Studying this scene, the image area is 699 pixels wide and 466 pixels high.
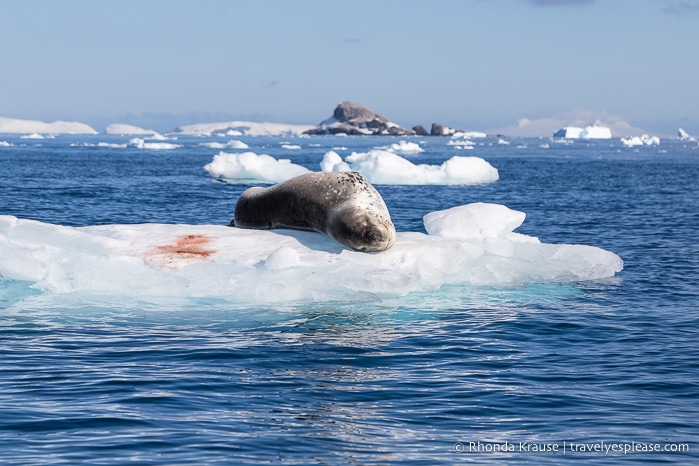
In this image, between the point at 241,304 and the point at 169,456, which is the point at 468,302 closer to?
the point at 241,304

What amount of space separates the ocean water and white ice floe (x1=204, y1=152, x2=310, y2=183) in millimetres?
24452

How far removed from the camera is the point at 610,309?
36.9 ft

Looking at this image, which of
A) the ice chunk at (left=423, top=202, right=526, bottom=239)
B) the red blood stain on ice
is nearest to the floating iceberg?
the ice chunk at (left=423, top=202, right=526, bottom=239)

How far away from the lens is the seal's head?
11312mm

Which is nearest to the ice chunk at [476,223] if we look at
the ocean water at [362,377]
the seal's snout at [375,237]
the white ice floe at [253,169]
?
the ocean water at [362,377]

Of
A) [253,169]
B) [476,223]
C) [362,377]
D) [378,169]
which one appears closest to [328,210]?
[476,223]

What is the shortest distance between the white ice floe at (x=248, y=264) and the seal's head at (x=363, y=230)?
147 millimetres

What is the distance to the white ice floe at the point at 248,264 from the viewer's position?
10.7m

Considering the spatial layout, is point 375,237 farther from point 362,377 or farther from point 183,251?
point 362,377

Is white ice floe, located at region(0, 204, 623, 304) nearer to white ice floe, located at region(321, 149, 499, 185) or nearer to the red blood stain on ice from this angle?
the red blood stain on ice

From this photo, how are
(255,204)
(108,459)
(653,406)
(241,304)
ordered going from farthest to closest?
(255,204), (241,304), (653,406), (108,459)

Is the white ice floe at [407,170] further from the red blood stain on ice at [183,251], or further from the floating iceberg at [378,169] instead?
the red blood stain on ice at [183,251]

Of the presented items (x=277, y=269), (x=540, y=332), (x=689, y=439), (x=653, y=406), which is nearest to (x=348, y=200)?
(x=277, y=269)

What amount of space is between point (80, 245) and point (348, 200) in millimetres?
3544
